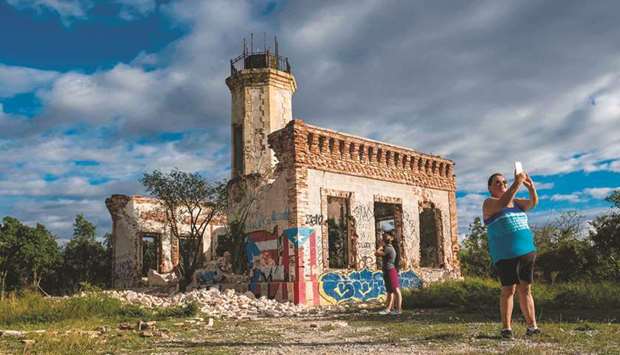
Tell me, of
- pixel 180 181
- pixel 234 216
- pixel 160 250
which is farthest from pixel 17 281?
pixel 234 216

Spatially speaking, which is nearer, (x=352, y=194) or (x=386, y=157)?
(x=352, y=194)

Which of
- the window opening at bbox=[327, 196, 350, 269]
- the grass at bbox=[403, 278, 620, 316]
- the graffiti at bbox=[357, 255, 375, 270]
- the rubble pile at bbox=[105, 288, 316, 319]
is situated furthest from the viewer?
the window opening at bbox=[327, 196, 350, 269]

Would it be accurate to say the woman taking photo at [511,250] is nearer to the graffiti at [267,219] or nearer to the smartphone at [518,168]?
the smartphone at [518,168]

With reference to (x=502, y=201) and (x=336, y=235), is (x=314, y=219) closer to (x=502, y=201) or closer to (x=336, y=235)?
(x=336, y=235)

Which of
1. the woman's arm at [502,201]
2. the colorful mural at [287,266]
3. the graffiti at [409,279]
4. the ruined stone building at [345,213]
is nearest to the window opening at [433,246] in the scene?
the ruined stone building at [345,213]

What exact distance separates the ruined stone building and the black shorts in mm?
9099

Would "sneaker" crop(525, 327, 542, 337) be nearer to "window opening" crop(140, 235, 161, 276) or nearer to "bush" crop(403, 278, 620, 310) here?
"bush" crop(403, 278, 620, 310)

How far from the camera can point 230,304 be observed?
506 inches

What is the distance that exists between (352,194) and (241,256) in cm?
598

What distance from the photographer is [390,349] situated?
5309mm

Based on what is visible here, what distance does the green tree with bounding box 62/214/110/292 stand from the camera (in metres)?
26.1

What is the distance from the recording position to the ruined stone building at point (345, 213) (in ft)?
47.9

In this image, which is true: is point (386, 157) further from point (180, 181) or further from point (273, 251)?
point (180, 181)

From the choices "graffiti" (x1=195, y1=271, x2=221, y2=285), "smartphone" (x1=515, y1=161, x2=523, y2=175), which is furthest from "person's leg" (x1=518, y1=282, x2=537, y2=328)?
"graffiti" (x1=195, y1=271, x2=221, y2=285)
